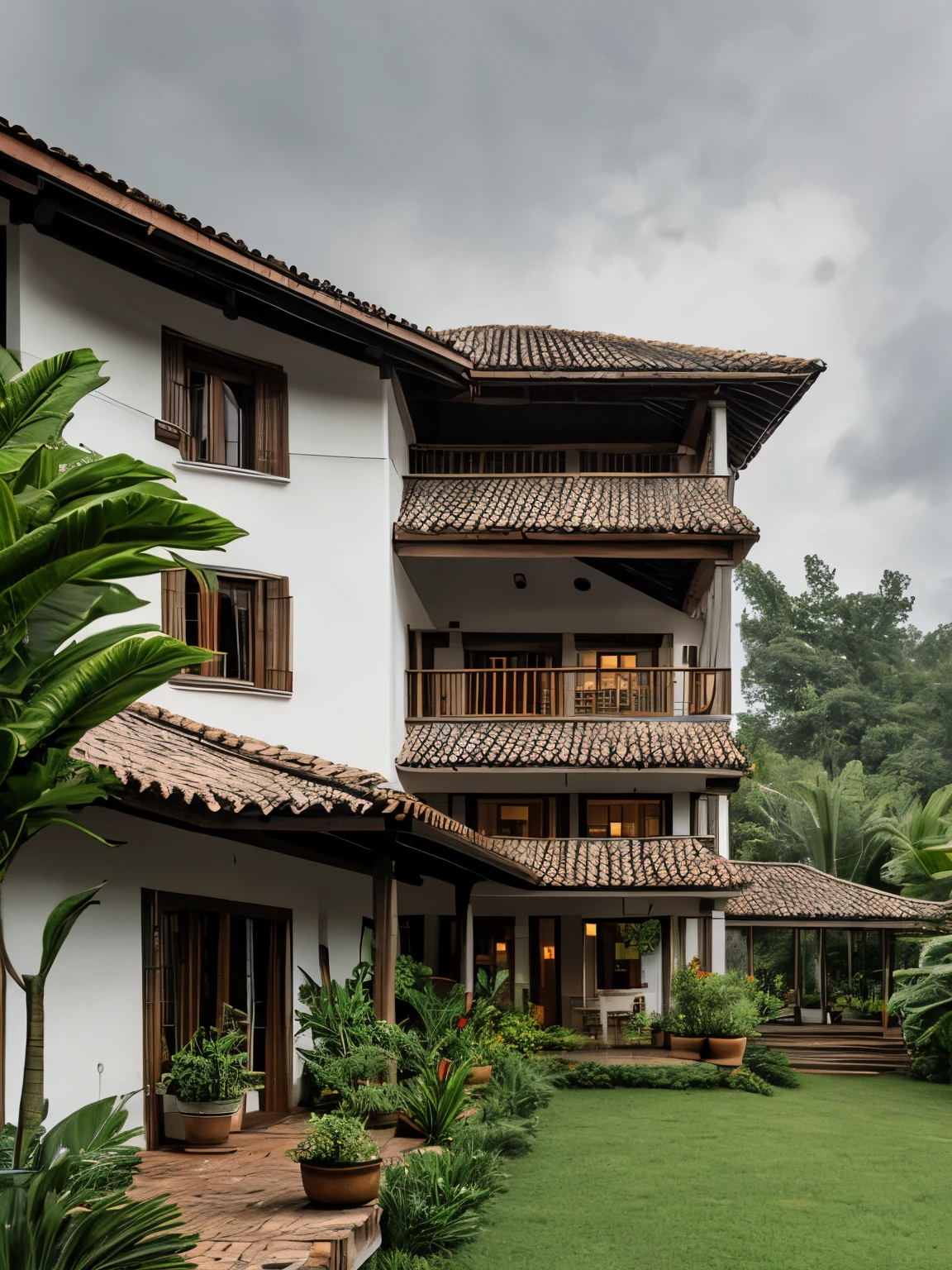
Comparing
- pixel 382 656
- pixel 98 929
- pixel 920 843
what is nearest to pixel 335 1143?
pixel 98 929

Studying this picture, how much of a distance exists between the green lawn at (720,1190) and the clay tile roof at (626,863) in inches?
137

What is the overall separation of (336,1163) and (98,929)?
302 cm

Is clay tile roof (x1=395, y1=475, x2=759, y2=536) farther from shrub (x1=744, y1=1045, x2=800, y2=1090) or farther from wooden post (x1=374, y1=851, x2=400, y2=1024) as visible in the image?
shrub (x1=744, y1=1045, x2=800, y2=1090)

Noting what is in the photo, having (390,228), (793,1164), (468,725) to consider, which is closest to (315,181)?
(390,228)

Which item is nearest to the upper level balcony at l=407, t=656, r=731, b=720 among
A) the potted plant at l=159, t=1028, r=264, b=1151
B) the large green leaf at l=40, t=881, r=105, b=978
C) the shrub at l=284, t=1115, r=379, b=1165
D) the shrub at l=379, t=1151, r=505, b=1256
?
the potted plant at l=159, t=1028, r=264, b=1151

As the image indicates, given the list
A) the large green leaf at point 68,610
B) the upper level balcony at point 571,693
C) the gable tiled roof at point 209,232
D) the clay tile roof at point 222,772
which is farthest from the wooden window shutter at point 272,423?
the large green leaf at point 68,610

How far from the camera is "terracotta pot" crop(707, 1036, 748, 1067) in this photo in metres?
20.3

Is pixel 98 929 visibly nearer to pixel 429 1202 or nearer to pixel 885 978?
pixel 429 1202

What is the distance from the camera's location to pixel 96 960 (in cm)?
1055

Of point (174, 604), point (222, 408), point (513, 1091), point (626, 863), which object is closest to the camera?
point (513, 1091)

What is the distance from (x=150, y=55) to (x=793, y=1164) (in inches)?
1980

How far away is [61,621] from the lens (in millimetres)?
6508

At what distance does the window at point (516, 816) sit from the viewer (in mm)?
23297

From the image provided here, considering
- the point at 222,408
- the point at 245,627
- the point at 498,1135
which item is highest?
the point at 222,408
